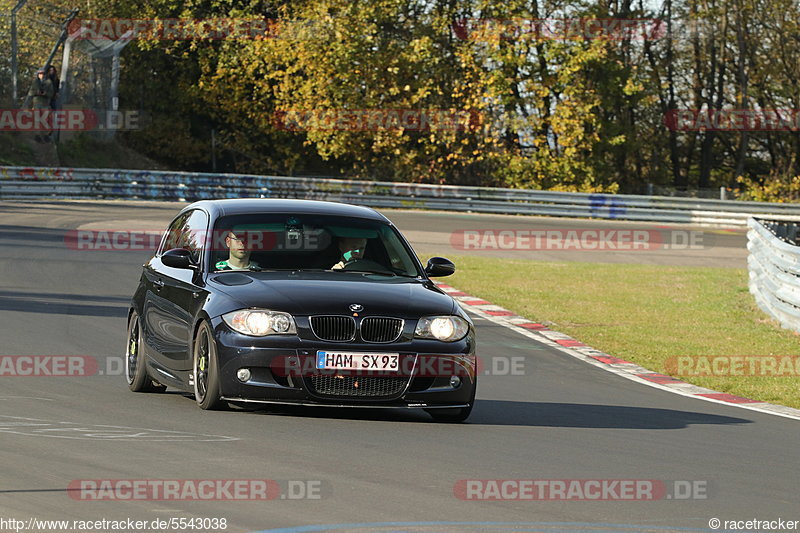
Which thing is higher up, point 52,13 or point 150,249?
point 52,13

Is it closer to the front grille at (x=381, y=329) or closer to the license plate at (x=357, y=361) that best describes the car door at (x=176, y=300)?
the license plate at (x=357, y=361)

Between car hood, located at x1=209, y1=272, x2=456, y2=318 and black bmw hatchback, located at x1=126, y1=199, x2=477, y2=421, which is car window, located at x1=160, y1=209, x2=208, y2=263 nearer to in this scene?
Result: black bmw hatchback, located at x1=126, y1=199, x2=477, y2=421

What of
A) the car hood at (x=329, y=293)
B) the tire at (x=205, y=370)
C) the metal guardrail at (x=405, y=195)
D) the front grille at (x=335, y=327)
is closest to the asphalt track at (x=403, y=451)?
the tire at (x=205, y=370)

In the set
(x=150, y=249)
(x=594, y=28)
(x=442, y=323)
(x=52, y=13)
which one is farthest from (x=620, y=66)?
(x=442, y=323)

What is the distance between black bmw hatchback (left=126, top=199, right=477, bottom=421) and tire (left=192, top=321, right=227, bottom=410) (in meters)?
0.01

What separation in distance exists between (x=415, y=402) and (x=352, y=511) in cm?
288

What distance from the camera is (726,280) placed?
84.1 ft

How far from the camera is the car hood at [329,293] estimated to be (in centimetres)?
898

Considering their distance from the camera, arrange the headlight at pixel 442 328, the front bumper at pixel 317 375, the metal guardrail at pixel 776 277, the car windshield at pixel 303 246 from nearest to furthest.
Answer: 1. the front bumper at pixel 317 375
2. the headlight at pixel 442 328
3. the car windshield at pixel 303 246
4. the metal guardrail at pixel 776 277

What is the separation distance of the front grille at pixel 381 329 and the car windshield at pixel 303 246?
3.43 feet

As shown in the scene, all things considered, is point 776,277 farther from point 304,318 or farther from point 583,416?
point 304,318

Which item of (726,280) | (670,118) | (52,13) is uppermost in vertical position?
(52,13)

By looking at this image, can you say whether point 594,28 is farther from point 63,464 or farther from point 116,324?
point 63,464

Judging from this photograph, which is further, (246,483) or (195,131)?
(195,131)
